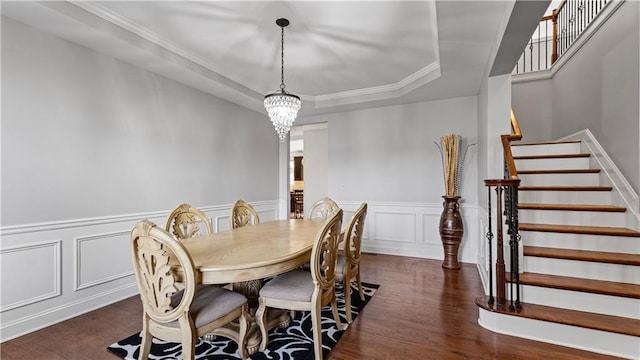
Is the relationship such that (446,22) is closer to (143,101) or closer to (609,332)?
(609,332)

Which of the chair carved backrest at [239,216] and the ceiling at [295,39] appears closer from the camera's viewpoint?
the ceiling at [295,39]

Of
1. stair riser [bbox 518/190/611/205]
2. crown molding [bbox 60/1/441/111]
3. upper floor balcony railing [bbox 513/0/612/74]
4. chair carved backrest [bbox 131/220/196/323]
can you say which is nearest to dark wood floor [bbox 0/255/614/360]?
chair carved backrest [bbox 131/220/196/323]

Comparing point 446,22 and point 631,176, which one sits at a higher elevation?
point 446,22

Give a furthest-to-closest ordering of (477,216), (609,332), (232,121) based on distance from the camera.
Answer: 1. (232,121)
2. (477,216)
3. (609,332)

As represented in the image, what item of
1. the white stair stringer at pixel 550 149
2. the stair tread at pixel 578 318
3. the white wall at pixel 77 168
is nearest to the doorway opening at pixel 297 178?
the white wall at pixel 77 168

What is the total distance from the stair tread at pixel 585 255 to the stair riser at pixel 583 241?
0.05m

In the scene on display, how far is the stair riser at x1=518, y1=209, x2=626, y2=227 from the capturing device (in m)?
2.68

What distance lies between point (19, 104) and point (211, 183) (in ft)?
7.01

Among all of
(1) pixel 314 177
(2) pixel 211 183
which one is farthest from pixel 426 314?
(1) pixel 314 177

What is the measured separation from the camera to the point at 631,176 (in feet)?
8.75

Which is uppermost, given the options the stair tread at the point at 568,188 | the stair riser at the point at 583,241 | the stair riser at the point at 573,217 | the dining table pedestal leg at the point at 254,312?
the stair tread at the point at 568,188

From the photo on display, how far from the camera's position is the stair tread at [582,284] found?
210cm

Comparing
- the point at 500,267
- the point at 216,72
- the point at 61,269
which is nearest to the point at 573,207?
the point at 500,267

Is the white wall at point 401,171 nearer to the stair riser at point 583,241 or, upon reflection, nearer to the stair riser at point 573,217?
the stair riser at point 573,217
